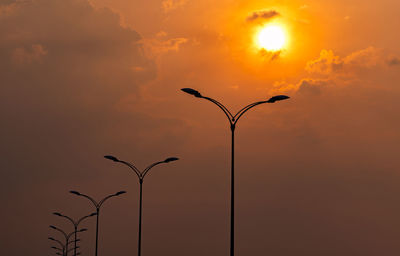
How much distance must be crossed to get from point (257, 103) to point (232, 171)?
172 inches

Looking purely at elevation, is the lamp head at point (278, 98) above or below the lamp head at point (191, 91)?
below

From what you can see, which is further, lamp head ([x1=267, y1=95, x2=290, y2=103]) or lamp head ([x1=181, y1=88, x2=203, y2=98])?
lamp head ([x1=181, y1=88, x2=203, y2=98])

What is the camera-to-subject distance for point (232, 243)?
90.7 ft

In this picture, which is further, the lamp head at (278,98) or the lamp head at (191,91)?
the lamp head at (191,91)

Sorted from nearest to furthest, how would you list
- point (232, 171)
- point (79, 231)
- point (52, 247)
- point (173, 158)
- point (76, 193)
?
point (232, 171) → point (173, 158) → point (76, 193) → point (79, 231) → point (52, 247)

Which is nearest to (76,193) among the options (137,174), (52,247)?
(137,174)

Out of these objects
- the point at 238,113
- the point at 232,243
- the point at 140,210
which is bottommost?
the point at 232,243

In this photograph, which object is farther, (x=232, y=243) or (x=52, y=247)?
(x=52, y=247)

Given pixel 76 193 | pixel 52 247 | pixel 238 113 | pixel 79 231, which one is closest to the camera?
Answer: pixel 238 113

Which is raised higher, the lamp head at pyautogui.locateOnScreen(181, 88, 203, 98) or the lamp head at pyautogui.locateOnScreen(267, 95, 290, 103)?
the lamp head at pyautogui.locateOnScreen(181, 88, 203, 98)

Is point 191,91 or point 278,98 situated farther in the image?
point 191,91

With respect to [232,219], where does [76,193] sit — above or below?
above

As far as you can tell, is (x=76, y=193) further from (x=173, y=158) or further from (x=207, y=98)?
(x=207, y=98)

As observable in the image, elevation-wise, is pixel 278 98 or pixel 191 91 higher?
pixel 191 91
